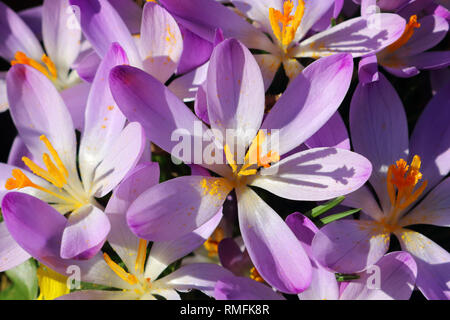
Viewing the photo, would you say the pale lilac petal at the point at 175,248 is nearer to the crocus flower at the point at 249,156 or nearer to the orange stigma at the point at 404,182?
the crocus flower at the point at 249,156

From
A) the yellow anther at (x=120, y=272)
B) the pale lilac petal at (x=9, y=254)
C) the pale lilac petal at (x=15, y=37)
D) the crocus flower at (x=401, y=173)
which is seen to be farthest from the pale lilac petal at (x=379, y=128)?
the pale lilac petal at (x=15, y=37)

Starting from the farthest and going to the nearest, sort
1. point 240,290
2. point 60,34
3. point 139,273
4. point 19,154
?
point 60,34
point 19,154
point 139,273
point 240,290

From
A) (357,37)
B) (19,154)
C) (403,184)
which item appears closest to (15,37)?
(19,154)

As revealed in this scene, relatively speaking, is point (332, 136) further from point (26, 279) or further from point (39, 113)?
point (26, 279)

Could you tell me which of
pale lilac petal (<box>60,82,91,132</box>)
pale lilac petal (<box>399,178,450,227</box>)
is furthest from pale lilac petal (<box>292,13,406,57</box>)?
pale lilac petal (<box>60,82,91,132</box>)

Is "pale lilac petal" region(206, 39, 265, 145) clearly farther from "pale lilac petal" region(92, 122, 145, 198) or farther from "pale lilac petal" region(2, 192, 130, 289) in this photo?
"pale lilac petal" region(2, 192, 130, 289)
